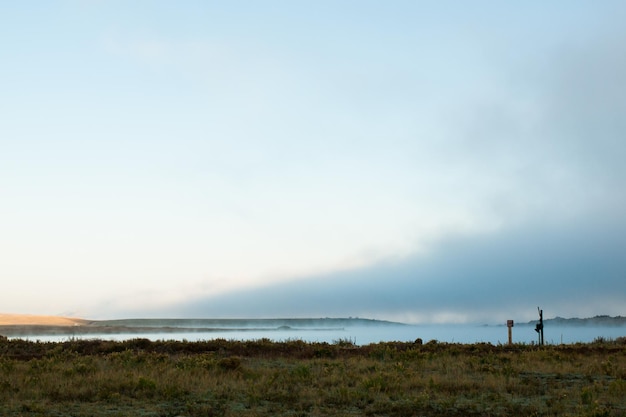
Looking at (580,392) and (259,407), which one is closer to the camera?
(259,407)

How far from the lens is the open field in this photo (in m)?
17.2

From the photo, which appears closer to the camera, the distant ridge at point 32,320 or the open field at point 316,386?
the open field at point 316,386

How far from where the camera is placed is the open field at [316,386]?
17156 millimetres

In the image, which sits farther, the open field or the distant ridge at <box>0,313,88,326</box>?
the distant ridge at <box>0,313,88,326</box>

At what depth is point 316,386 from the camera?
21.4m

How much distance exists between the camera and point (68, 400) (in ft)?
60.8

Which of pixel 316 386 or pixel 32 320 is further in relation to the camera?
pixel 32 320

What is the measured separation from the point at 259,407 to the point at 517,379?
33.6ft

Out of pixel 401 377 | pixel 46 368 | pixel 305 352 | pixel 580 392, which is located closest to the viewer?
pixel 580 392

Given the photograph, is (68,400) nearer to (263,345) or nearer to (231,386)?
(231,386)

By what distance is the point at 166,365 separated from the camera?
26266 mm

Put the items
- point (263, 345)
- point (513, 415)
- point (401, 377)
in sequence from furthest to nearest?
point (263, 345) → point (401, 377) → point (513, 415)

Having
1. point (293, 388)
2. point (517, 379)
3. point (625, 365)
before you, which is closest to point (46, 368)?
point (293, 388)

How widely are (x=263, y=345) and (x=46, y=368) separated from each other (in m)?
13.6
